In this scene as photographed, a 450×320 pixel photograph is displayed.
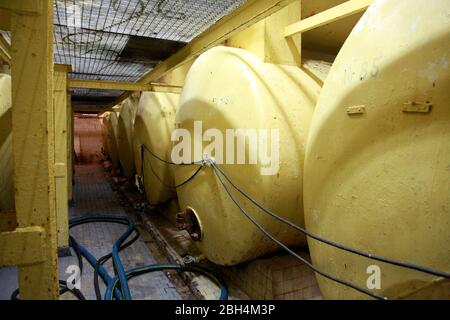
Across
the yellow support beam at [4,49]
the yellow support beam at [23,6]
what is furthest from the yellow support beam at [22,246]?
the yellow support beam at [4,49]

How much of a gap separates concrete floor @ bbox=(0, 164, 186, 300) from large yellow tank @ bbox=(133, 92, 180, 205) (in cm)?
81

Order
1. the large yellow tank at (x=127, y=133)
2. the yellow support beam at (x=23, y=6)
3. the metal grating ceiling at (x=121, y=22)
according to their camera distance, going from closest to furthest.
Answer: the yellow support beam at (x=23, y=6), the metal grating ceiling at (x=121, y=22), the large yellow tank at (x=127, y=133)

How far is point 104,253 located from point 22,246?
3.24 meters

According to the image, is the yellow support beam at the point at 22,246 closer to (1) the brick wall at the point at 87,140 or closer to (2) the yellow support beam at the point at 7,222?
(2) the yellow support beam at the point at 7,222

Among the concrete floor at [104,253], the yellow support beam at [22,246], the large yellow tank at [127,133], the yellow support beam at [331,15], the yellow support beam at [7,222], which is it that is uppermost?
the yellow support beam at [331,15]

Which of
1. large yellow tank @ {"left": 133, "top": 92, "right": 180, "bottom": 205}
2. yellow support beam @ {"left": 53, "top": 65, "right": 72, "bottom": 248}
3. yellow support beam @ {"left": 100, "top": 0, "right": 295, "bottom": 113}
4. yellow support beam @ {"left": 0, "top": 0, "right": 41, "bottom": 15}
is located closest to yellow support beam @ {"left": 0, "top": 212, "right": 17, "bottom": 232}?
yellow support beam @ {"left": 0, "top": 0, "right": 41, "bottom": 15}

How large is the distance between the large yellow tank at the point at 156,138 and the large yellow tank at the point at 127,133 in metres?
1.25

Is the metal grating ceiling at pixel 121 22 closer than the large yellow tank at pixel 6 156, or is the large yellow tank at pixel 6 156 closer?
the large yellow tank at pixel 6 156

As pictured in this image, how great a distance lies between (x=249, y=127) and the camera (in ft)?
7.70

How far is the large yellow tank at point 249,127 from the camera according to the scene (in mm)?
2332

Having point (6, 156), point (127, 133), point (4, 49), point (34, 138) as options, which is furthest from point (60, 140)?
point (34, 138)

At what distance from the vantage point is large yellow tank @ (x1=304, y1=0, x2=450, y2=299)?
49.0 inches
